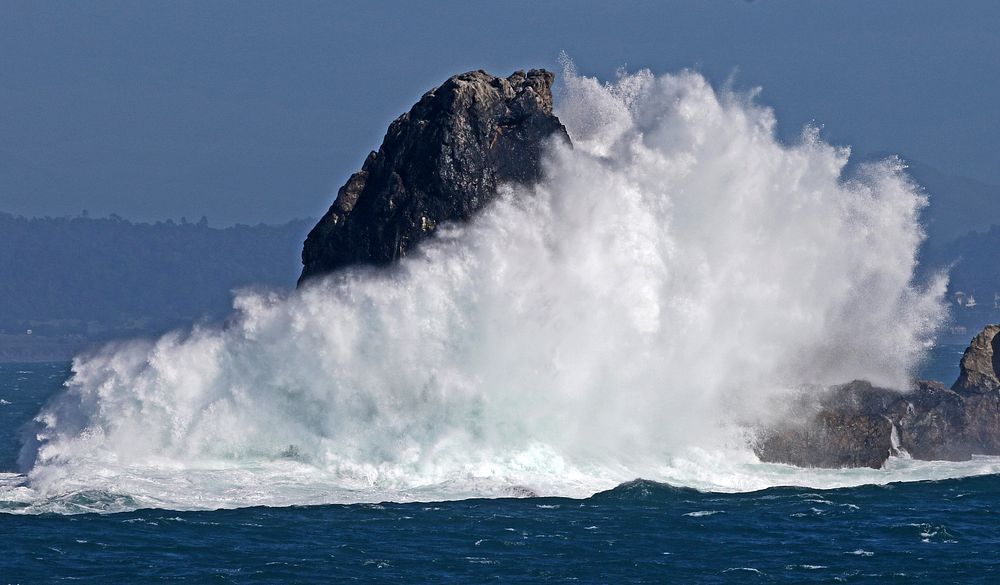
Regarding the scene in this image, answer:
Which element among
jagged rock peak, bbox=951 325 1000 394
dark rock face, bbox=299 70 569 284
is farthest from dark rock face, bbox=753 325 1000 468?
dark rock face, bbox=299 70 569 284

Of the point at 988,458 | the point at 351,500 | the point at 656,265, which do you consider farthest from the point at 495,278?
the point at 988,458

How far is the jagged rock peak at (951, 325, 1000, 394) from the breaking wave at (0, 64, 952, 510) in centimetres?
664

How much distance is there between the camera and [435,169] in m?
68.9

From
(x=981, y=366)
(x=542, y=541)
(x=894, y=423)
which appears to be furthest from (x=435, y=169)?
(x=981, y=366)

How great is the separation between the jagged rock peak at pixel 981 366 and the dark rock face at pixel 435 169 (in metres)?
21.3

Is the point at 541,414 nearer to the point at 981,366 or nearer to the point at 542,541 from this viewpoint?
the point at 542,541

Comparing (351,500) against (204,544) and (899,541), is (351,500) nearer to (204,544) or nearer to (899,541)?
(204,544)

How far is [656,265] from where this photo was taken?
6969 cm

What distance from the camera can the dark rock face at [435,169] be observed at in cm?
6894

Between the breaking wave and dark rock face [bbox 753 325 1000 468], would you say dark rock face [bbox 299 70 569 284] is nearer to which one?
the breaking wave

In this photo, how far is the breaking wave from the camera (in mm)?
62844

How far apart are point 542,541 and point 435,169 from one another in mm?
20447

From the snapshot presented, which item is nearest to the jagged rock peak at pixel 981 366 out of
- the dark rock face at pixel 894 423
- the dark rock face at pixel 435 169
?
the dark rock face at pixel 894 423

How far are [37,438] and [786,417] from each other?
29.0 m
